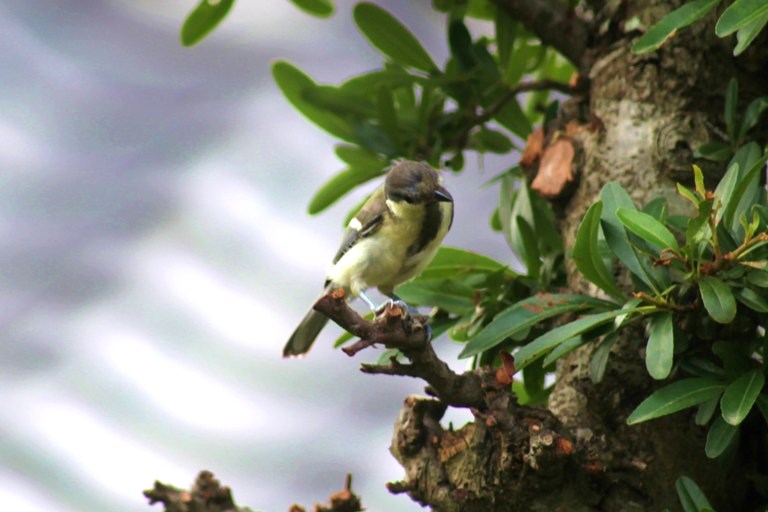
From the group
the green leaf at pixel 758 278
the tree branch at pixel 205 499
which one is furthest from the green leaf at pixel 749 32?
the tree branch at pixel 205 499

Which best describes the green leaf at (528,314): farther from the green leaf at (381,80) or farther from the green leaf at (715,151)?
the green leaf at (381,80)

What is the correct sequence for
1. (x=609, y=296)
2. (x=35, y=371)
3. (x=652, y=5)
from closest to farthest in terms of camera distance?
(x=609, y=296)
(x=652, y=5)
(x=35, y=371)

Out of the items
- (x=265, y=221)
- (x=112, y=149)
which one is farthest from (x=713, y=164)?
(x=112, y=149)

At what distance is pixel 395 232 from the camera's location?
84.0 inches

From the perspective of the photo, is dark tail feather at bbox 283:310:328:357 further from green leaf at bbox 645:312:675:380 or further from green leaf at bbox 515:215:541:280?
green leaf at bbox 645:312:675:380

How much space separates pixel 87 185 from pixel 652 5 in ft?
7.17

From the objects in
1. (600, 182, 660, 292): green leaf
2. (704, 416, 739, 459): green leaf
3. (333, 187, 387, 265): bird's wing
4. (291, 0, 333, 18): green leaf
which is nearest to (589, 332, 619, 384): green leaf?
(600, 182, 660, 292): green leaf

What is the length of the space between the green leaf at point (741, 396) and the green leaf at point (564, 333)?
179 mm

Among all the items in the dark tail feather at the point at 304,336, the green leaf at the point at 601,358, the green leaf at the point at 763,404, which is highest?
the dark tail feather at the point at 304,336

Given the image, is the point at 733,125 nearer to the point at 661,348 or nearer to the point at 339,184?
the point at 661,348

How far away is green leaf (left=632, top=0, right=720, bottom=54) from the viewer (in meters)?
1.75

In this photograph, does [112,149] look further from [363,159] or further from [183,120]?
[363,159]

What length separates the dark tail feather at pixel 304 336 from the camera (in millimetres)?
2377

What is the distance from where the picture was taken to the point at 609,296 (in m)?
1.82
